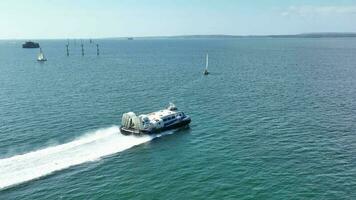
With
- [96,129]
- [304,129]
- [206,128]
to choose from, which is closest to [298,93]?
[304,129]

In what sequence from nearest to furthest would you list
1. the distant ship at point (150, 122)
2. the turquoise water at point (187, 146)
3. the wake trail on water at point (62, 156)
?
the turquoise water at point (187, 146) → the wake trail on water at point (62, 156) → the distant ship at point (150, 122)

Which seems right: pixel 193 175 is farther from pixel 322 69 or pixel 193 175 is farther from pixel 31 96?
pixel 322 69

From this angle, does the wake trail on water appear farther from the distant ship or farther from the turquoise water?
the distant ship

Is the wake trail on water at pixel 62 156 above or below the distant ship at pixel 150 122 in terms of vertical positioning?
below

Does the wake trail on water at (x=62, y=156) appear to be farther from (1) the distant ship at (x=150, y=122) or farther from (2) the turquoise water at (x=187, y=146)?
(1) the distant ship at (x=150, y=122)

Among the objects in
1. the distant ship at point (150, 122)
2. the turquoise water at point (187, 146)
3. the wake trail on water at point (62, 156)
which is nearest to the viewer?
the turquoise water at point (187, 146)

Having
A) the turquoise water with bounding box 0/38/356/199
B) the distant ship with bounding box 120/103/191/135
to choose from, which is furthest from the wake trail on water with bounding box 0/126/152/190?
the distant ship with bounding box 120/103/191/135

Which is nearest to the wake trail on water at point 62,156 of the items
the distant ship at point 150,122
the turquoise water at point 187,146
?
the turquoise water at point 187,146

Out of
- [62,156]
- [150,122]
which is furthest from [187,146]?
[62,156]
